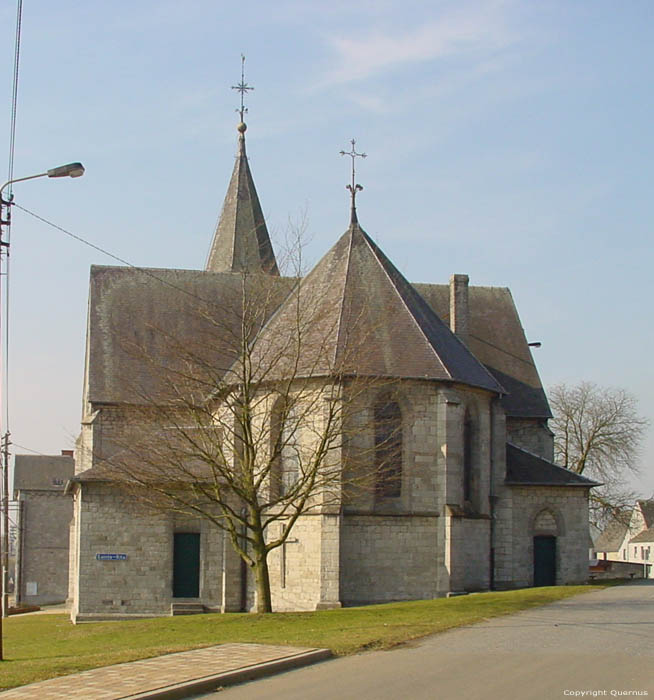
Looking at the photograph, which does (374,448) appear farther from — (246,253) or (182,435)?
(246,253)

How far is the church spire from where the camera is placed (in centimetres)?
4512

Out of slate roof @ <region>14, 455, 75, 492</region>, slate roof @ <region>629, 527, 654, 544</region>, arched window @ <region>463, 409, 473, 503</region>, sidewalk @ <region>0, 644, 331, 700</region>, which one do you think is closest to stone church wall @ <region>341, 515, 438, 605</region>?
arched window @ <region>463, 409, 473, 503</region>

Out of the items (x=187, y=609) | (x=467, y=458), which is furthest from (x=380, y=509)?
(x=187, y=609)

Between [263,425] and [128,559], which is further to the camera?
[128,559]

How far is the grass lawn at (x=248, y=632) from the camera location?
15.5m

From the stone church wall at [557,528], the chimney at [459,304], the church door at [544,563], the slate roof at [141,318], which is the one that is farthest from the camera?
the chimney at [459,304]

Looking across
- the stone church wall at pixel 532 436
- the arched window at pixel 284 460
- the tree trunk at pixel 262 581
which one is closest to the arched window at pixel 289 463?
the arched window at pixel 284 460

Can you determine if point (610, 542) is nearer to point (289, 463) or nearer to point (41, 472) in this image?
point (41, 472)

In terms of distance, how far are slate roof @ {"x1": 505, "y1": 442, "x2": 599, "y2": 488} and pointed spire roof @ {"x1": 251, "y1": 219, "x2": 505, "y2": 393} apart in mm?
3304

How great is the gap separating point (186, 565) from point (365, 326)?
917 centimetres

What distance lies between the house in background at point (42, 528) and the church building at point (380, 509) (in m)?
27.4

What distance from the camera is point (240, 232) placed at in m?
46.1

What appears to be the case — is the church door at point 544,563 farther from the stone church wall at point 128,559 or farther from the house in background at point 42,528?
the house in background at point 42,528

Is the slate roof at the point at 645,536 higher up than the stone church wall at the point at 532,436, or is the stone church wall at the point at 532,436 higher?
the stone church wall at the point at 532,436
